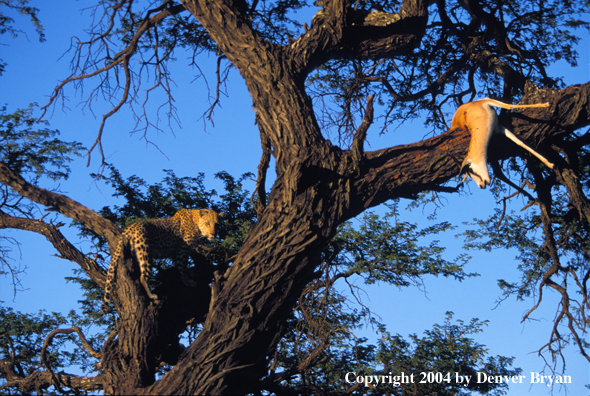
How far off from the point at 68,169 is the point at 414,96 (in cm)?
609

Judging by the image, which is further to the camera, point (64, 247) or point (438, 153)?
point (64, 247)

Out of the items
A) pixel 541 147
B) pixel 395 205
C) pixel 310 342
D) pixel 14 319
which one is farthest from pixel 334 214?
pixel 14 319

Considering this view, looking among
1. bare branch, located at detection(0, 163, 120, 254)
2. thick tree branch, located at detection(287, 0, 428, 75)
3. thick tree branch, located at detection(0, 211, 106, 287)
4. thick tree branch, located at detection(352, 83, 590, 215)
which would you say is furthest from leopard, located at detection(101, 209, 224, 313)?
thick tree branch, located at detection(287, 0, 428, 75)

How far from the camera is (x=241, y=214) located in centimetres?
888

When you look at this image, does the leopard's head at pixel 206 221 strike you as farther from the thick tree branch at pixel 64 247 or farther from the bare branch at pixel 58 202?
the thick tree branch at pixel 64 247

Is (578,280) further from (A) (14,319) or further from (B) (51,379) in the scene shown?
(A) (14,319)

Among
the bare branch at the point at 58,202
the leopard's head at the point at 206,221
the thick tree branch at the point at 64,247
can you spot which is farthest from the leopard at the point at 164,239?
the bare branch at the point at 58,202

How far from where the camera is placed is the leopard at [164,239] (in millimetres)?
5344

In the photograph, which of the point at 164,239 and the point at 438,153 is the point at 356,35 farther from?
the point at 164,239

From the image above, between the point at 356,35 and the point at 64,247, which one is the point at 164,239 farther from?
the point at 356,35

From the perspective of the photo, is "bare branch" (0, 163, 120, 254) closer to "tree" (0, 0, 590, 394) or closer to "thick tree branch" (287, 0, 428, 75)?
"tree" (0, 0, 590, 394)

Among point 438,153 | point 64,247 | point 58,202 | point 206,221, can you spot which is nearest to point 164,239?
point 206,221

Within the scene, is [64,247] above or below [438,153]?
below

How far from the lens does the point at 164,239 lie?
5.91 metres
